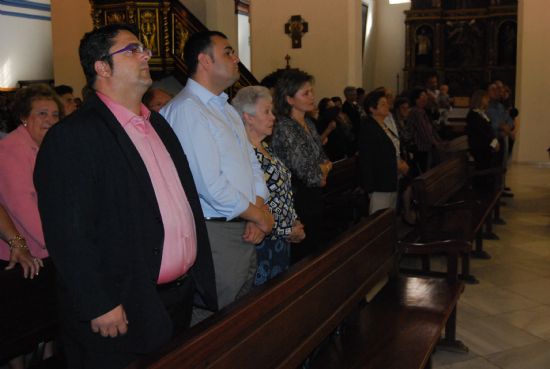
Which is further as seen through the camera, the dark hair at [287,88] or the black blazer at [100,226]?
the dark hair at [287,88]

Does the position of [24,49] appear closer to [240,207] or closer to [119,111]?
[240,207]

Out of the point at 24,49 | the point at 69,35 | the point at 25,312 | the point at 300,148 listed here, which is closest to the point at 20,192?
the point at 25,312

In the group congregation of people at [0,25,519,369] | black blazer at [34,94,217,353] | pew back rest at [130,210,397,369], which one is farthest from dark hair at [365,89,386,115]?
black blazer at [34,94,217,353]

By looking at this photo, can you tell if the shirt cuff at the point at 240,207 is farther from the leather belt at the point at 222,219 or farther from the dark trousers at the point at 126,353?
the dark trousers at the point at 126,353

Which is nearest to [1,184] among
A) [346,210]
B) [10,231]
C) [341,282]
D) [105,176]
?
[10,231]

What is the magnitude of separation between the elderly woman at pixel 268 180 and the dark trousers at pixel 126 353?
0.97m

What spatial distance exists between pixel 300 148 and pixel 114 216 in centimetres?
231

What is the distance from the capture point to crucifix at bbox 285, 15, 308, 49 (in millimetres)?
11688

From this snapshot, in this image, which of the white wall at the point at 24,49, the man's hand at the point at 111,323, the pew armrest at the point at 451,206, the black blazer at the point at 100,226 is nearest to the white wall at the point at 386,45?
the white wall at the point at 24,49

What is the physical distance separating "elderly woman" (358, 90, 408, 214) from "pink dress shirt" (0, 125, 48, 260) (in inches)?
116

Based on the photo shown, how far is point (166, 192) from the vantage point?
230 centimetres

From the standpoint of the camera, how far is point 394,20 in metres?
18.9

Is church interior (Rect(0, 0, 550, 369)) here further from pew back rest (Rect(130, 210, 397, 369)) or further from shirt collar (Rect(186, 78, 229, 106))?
shirt collar (Rect(186, 78, 229, 106))

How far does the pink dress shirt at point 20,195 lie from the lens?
324 centimetres
